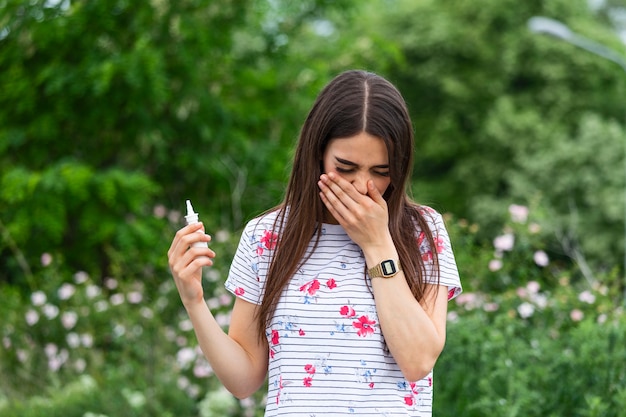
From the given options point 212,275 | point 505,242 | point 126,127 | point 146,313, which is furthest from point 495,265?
point 126,127

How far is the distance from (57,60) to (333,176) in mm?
6988

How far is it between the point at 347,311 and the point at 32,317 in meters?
5.13

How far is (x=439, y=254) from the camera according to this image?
2338 mm

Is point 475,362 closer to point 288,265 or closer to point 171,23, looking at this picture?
point 288,265

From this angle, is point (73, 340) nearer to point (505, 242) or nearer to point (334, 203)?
point (505, 242)

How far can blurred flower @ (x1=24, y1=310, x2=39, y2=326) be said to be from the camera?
22.8ft

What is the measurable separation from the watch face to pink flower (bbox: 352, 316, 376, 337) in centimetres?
11

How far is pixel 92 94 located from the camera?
8.70 m

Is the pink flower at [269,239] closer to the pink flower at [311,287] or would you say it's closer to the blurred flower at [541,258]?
the pink flower at [311,287]

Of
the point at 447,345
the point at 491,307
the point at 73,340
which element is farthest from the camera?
the point at 73,340

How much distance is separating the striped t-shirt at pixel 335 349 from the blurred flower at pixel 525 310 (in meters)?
3.05

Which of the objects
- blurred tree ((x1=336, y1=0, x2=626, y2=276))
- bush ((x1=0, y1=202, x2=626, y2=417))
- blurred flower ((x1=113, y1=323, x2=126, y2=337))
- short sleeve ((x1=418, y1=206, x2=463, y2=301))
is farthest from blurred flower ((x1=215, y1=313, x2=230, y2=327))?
blurred tree ((x1=336, y1=0, x2=626, y2=276))

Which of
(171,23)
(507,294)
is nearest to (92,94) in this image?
(171,23)

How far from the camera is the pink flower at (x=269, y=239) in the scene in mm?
2391
